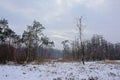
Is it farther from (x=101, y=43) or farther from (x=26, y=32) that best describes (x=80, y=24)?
(x=101, y=43)

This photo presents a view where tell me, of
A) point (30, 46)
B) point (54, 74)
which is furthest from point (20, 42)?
point (54, 74)

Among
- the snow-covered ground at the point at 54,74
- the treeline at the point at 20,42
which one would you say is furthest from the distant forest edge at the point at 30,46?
the snow-covered ground at the point at 54,74

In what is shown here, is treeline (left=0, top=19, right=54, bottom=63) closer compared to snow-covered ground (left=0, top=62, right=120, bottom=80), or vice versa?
snow-covered ground (left=0, top=62, right=120, bottom=80)

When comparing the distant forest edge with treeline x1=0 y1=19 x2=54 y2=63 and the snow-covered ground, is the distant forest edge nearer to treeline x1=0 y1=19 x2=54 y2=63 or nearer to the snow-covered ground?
treeline x1=0 y1=19 x2=54 y2=63

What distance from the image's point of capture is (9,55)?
41344mm

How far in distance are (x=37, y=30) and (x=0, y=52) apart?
1704cm

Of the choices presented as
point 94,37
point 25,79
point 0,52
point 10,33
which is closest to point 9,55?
point 0,52

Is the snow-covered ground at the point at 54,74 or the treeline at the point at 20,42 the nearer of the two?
the snow-covered ground at the point at 54,74

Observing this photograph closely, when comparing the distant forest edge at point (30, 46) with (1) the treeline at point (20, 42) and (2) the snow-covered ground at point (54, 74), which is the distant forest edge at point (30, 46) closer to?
(1) the treeline at point (20, 42)

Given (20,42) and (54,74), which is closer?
(54,74)

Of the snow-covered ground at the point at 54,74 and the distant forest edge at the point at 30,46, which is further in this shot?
the distant forest edge at the point at 30,46

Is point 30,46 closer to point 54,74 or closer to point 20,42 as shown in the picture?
point 20,42

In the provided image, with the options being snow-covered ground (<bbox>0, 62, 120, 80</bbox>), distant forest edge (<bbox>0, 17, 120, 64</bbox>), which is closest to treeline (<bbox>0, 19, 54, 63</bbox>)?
distant forest edge (<bbox>0, 17, 120, 64</bbox>)

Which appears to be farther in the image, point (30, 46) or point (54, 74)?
point (30, 46)
